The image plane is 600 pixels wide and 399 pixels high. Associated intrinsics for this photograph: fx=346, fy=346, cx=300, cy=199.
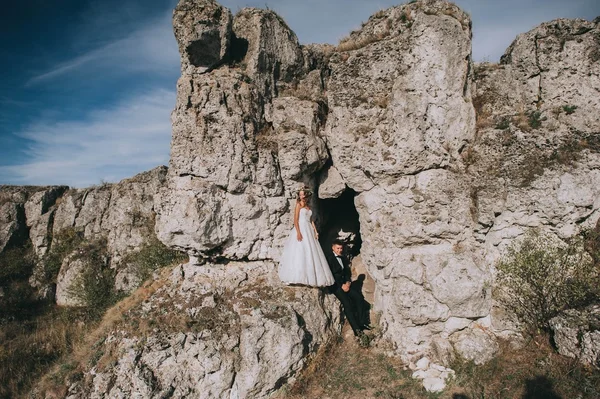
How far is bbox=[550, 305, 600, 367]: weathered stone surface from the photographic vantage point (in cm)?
618

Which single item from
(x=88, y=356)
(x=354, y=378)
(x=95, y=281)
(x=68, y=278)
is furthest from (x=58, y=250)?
(x=354, y=378)

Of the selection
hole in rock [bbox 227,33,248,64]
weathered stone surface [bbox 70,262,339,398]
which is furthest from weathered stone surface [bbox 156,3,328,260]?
weathered stone surface [bbox 70,262,339,398]

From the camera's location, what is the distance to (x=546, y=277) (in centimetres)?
703

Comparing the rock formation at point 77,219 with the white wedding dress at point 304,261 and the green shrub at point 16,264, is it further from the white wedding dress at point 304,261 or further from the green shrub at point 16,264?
the white wedding dress at point 304,261

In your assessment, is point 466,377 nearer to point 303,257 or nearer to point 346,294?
point 346,294

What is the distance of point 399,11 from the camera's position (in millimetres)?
8773

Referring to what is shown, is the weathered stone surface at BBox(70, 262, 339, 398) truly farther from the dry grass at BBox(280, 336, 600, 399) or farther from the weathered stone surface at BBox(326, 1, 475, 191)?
the weathered stone surface at BBox(326, 1, 475, 191)

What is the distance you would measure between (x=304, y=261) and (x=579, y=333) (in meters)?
5.49

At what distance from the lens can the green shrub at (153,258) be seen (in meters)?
13.8

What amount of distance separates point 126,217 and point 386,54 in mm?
13362

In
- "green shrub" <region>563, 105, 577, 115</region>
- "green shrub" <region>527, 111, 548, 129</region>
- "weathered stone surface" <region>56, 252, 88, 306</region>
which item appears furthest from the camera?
"weathered stone surface" <region>56, 252, 88, 306</region>

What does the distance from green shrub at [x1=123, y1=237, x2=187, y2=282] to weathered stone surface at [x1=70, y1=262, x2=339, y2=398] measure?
224 inches

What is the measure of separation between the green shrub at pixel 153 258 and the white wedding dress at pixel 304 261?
6.76 m

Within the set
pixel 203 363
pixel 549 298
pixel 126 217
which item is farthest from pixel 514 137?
pixel 126 217
